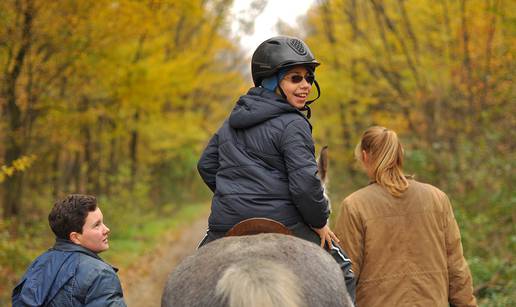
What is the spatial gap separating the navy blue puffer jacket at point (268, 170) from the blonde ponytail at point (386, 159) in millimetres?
898

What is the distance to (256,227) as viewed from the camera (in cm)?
373

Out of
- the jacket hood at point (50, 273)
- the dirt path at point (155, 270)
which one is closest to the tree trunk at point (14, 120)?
the dirt path at point (155, 270)

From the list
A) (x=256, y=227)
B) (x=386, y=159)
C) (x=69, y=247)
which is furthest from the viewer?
(x=386, y=159)

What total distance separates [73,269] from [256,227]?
103 centimetres

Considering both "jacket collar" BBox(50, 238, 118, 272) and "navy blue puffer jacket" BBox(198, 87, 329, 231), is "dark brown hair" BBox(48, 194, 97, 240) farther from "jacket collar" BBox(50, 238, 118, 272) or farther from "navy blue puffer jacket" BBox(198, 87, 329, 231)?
"navy blue puffer jacket" BBox(198, 87, 329, 231)

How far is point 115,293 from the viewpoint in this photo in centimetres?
379

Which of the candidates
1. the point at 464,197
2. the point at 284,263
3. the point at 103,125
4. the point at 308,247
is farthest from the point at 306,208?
the point at 103,125

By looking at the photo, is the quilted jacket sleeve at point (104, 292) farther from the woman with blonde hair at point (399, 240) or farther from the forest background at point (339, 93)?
the forest background at point (339, 93)

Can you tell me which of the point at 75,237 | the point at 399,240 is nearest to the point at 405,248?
the point at 399,240

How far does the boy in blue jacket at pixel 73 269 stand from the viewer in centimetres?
373

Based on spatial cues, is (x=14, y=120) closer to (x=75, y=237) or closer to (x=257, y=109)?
(x=75, y=237)

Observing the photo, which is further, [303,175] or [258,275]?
[303,175]

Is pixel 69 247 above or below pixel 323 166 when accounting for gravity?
below

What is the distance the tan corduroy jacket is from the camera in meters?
4.59
